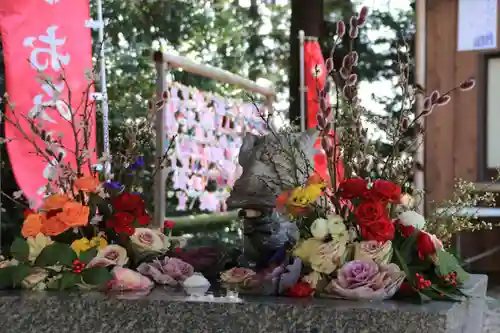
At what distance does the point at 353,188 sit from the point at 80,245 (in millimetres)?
633

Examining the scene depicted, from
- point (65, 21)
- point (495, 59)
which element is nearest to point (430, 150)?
point (495, 59)

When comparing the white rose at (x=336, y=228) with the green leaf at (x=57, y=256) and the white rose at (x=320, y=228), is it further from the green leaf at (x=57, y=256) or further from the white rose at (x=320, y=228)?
the green leaf at (x=57, y=256)

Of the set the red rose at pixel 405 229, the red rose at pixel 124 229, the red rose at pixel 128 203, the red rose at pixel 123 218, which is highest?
the red rose at pixel 128 203

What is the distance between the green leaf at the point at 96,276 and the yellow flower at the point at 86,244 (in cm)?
6

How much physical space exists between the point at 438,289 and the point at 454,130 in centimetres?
324

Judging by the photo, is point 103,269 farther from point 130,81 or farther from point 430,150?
point 130,81

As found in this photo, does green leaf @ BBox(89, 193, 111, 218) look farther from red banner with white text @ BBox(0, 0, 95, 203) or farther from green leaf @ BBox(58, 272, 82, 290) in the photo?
red banner with white text @ BBox(0, 0, 95, 203)

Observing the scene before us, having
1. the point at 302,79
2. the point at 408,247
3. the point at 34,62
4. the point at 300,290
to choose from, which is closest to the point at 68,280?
the point at 300,290

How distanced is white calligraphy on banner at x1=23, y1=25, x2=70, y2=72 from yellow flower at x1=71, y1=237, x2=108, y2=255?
4.38 ft

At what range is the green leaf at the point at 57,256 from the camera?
148cm

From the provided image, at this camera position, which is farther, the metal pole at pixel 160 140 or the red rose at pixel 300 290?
the metal pole at pixel 160 140

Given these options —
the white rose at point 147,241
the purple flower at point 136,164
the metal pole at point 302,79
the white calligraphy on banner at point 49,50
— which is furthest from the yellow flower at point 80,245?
the metal pole at point 302,79

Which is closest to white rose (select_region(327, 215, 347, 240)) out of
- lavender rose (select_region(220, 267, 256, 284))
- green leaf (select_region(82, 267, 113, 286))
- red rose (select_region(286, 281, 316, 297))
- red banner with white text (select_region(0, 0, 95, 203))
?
red rose (select_region(286, 281, 316, 297))

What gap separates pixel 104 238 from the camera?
5.17 feet
